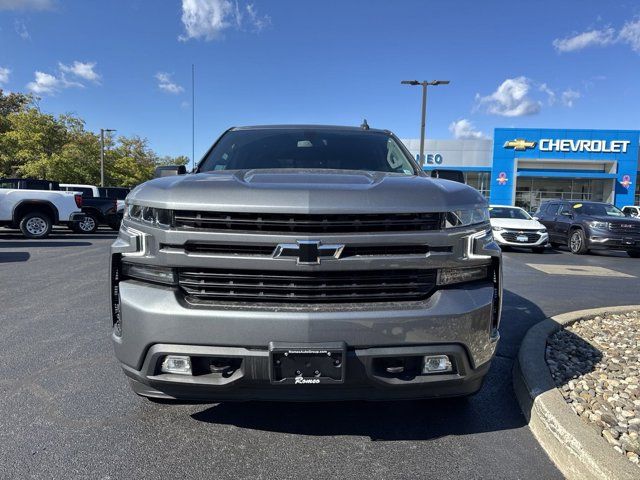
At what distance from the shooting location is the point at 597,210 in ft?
47.0

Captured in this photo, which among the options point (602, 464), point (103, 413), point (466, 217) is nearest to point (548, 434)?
point (602, 464)

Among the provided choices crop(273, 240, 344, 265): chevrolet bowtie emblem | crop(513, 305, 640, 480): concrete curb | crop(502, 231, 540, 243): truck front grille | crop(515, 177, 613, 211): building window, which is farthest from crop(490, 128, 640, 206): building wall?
crop(273, 240, 344, 265): chevrolet bowtie emblem

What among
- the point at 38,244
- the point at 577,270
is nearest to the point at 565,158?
the point at 577,270

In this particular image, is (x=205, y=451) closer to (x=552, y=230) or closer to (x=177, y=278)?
(x=177, y=278)

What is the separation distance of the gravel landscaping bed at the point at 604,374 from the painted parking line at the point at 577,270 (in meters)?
4.89

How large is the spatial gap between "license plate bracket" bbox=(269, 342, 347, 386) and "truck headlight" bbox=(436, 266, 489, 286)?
2.02 ft

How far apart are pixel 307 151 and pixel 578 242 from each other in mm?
12879

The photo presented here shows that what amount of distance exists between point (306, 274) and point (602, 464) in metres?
1.64

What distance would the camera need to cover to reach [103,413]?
113 inches

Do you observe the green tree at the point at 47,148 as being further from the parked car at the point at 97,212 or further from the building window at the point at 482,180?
the building window at the point at 482,180

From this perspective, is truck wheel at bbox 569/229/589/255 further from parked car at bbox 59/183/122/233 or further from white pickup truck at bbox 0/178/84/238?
parked car at bbox 59/183/122/233

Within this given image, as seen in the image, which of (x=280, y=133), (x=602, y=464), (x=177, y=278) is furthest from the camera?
(x=280, y=133)

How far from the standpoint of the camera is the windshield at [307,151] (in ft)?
11.9

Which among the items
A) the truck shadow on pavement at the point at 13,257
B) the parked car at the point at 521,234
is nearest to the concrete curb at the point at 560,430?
the truck shadow on pavement at the point at 13,257
